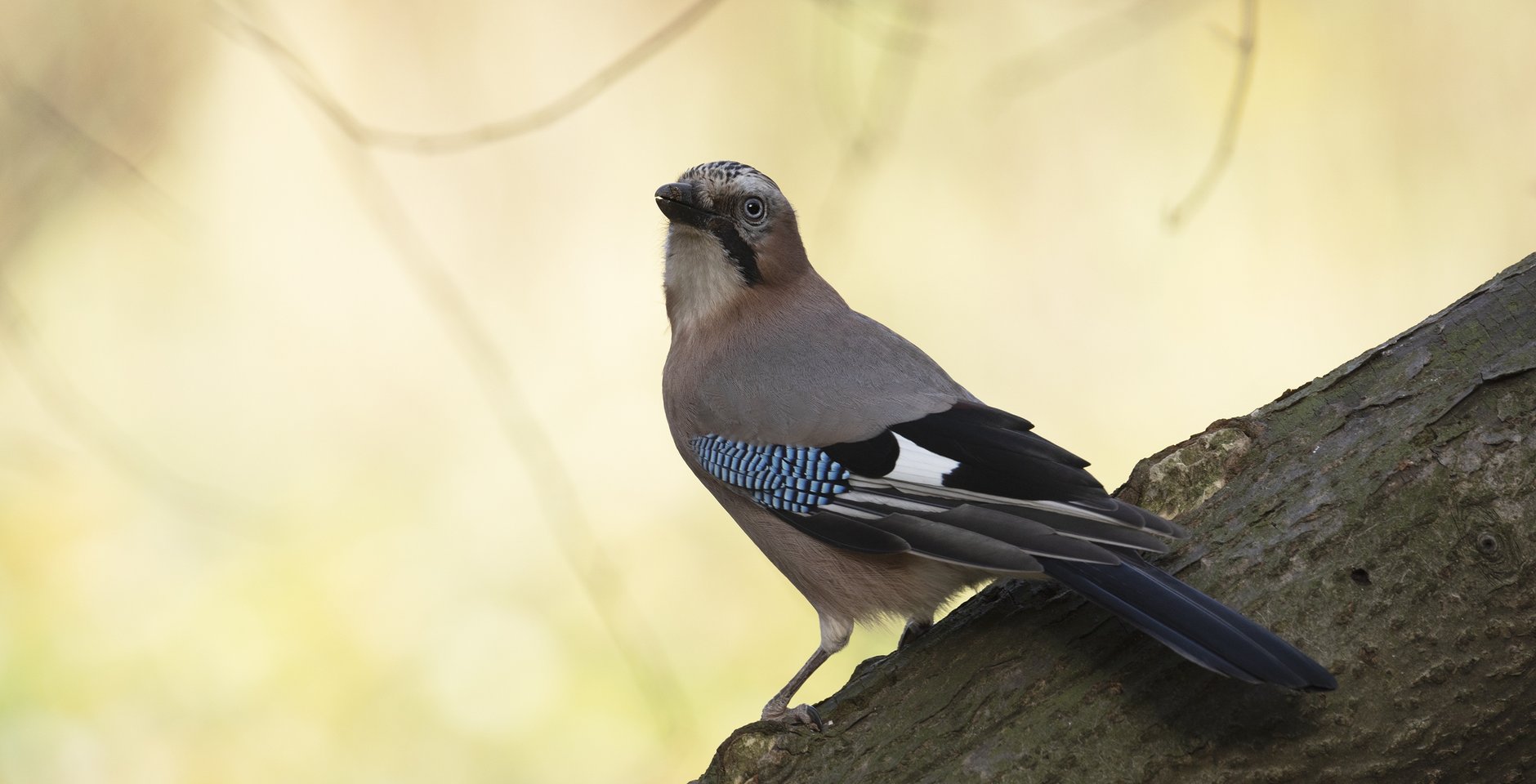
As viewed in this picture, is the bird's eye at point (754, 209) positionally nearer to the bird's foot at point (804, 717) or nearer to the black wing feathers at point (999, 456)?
the black wing feathers at point (999, 456)

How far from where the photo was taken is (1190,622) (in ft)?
7.72

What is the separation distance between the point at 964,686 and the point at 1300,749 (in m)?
0.62

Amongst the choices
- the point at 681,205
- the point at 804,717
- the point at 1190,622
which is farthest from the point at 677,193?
the point at 1190,622

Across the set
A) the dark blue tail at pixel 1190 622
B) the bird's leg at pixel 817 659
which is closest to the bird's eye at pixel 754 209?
the bird's leg at pixel 817 659

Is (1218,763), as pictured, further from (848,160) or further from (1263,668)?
(848,160)

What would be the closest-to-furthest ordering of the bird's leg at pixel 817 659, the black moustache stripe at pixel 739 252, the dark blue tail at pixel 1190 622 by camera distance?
the dark blue tail at pixel 1190 622 < the bird's leg at pixel 817 659 < the black moustache stripe at pixel 739 252

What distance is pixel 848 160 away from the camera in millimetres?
3662

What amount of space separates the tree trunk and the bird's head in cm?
146

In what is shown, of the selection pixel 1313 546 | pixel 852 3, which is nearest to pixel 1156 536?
pixel 1313 546

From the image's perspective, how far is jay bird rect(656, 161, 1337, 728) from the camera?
256 cm

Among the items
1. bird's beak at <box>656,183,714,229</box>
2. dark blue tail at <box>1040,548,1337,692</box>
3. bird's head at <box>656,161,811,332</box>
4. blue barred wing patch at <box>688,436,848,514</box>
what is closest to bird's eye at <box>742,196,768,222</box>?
bird's head at <box>656,161,811,332</box>

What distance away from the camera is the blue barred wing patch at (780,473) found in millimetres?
3240

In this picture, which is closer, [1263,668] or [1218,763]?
[1263,668]

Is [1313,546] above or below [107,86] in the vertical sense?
below
